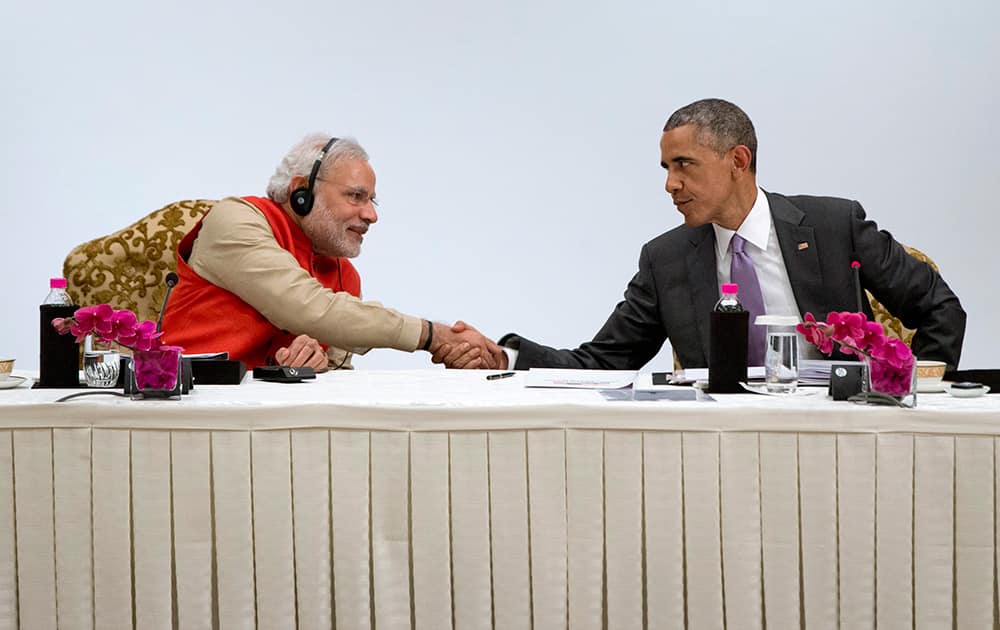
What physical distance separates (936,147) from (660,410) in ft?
8.18

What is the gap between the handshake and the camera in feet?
7.79

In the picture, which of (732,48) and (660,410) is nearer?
(660,410)

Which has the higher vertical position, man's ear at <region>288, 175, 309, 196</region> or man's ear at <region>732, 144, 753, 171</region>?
man's ear at <region>732, 144, 753, 171</region>

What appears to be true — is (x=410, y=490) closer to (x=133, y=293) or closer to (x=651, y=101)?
(x=133, y=293)

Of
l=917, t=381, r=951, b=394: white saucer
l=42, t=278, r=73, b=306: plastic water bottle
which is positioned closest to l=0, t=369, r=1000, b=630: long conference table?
l=917, t=381, r=951, b=394: white saucer

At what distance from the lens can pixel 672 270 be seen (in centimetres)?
253

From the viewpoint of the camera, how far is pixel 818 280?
2.38 meters

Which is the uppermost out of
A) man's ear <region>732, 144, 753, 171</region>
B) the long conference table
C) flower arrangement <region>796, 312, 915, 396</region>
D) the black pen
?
man's ear <region>732, 144, 753, 171</region>

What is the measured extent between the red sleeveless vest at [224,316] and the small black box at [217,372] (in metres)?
0.65

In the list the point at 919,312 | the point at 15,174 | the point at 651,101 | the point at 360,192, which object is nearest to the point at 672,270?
the point at 919,312

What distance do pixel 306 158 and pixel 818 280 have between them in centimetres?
135

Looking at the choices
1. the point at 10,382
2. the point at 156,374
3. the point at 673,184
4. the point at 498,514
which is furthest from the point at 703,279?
the point at 10,382

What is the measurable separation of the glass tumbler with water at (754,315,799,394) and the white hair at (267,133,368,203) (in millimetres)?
1418

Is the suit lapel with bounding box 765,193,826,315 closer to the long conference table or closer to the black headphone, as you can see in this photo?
the long conference table
